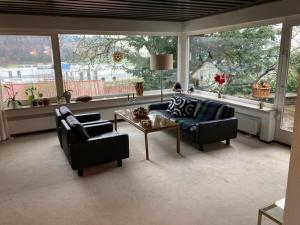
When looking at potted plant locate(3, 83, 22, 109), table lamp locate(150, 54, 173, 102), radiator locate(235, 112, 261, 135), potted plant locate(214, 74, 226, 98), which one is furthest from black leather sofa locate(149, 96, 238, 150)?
potted plant locate(3, 83, 22, 109)

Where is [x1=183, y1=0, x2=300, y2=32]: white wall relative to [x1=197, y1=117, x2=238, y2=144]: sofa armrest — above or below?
above

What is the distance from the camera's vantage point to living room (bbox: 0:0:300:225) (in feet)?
9.11

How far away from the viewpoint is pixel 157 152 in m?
4.12

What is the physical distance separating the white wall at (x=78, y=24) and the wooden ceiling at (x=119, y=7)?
148mm

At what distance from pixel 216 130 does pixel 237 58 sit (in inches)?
→ 79.8

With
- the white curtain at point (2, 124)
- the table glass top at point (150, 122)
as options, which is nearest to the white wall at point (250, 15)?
the table glass top at point (150, 122)

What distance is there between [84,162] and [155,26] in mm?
4137

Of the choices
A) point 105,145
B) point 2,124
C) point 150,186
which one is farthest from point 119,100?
point 150,186

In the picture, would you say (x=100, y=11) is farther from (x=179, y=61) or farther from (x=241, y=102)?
(x=241, y=102)

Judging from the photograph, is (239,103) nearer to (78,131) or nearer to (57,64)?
(78,131)

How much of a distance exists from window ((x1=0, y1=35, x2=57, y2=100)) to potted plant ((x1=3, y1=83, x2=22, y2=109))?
0.04 m

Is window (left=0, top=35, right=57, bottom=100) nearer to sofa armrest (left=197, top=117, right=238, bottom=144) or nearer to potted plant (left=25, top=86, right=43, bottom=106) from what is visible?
potted plant (left=25, top=86, right=43, bottom=106)

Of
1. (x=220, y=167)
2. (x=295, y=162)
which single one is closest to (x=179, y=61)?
(x=220, y=167)

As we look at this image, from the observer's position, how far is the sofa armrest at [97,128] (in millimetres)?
3908
